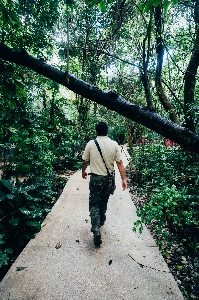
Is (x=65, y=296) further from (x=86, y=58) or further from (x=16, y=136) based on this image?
(x=86, y=58)

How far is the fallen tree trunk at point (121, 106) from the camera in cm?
147

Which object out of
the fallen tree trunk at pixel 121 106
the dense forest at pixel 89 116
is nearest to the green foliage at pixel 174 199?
the dense forest at pixel 89 116

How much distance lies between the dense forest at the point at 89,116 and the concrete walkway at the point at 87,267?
0.26 m

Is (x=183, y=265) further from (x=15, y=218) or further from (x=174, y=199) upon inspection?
(x=15, y=218)

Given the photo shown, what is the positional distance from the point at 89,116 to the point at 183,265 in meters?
9.39

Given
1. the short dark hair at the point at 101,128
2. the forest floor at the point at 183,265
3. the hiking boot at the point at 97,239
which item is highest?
the short dark hair at the point at 101,128

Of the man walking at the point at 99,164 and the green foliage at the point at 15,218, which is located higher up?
the man walking at the point at 99,164

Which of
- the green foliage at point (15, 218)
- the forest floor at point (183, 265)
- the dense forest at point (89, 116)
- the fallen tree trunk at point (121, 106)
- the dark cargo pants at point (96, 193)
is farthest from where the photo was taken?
the green foliage at point (15, 218)

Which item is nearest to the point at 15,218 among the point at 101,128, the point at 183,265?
the point at 101,128

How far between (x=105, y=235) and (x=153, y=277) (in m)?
1.23

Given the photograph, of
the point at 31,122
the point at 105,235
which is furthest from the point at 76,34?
the point at 105,235

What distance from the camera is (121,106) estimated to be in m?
1.53

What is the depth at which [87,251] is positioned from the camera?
10.7 ft

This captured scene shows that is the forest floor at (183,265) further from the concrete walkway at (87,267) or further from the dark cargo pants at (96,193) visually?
the dark cargo pants at (96,193)
